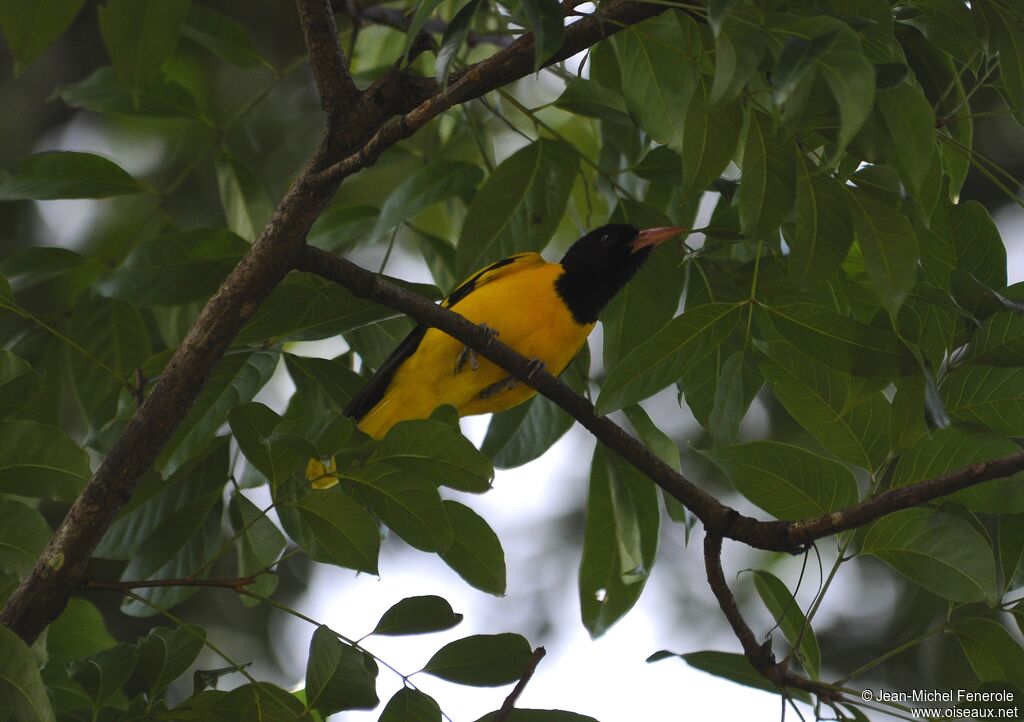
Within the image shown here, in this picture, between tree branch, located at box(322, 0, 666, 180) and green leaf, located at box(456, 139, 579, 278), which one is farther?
green leaf, located at box(456, 139, 579, 278)

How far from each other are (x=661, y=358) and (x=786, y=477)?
0.38 m

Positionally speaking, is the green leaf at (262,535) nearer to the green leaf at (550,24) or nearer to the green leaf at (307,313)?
the green leaf at (307,313)

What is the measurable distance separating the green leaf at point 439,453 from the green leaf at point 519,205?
3.10ft

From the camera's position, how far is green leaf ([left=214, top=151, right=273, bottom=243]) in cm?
361

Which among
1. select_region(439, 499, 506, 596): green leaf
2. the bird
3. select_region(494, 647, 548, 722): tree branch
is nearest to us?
select_region(494, 647, 548, 722): tree branch

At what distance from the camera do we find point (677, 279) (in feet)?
9.98

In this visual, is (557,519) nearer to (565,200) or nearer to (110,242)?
(110,242)

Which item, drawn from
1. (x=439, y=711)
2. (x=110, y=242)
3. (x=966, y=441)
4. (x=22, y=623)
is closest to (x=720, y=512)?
(x=966, y=441)

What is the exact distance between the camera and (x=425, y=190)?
3.35 metres

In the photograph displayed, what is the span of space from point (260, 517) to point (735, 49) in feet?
5.23

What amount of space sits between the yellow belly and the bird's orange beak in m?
0.67

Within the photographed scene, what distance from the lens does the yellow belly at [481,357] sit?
160 inches

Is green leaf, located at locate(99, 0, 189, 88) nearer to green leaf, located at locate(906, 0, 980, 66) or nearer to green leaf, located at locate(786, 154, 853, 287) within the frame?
green leaf, located at locate(786, 154, 853, 287)

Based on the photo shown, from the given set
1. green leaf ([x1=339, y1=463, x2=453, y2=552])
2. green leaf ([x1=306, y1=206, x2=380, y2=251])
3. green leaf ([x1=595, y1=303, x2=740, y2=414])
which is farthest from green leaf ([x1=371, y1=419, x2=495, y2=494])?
green leaf ([x1=306, y1=206, x2=380, y2=251])
